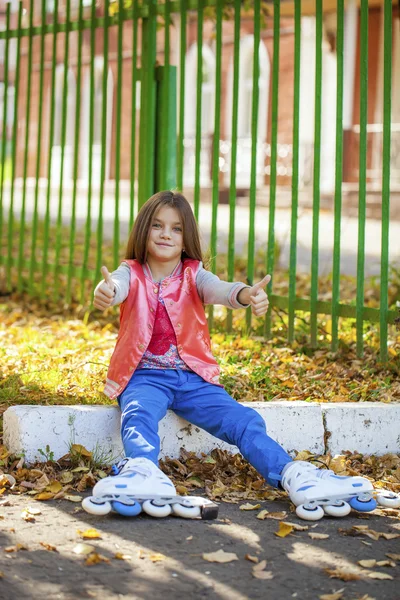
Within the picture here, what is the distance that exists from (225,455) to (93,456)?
1.97 feet

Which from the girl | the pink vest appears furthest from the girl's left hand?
the pink vest

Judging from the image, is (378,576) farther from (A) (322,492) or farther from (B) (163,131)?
(B) (163,131)

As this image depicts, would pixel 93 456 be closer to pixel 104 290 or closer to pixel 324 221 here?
pixel 104 290

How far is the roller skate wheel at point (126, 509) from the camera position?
3.19 meters

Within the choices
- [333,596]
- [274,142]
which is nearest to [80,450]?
[333,596]

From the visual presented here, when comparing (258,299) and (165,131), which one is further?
(165,131)

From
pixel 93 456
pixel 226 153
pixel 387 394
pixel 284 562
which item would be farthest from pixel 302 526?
pixel 226 153

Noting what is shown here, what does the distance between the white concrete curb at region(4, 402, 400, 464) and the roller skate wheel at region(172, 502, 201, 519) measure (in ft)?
2.30

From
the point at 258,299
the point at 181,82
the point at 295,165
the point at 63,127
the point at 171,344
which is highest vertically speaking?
the point at 181,82

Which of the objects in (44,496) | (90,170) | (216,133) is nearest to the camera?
(44,496)

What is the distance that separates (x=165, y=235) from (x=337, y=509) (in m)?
1.44

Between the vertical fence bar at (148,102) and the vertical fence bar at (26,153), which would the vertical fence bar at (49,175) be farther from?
the vertical fence bar at (148,102)

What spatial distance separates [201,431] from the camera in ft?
13.2

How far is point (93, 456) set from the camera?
387 centimetres
